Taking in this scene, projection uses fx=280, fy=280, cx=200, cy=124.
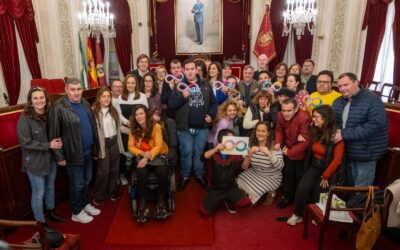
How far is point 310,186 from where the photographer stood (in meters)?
3.26

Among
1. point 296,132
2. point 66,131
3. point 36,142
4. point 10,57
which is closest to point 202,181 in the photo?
point 296,132

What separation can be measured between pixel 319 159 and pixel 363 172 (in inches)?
18.7

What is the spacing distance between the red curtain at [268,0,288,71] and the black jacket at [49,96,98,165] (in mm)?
6451

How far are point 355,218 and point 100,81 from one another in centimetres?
711

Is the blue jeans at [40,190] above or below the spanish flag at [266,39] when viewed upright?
below

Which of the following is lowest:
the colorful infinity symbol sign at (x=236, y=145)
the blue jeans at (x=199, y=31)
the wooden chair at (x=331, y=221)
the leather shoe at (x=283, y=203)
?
the leather shoe at (x=283, y=203)

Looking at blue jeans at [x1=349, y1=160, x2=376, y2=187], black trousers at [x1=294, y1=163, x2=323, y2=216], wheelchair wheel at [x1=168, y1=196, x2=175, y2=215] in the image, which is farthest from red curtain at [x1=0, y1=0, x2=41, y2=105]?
blue jeans at [x1=349, y1=160, x2=376, y2=187]

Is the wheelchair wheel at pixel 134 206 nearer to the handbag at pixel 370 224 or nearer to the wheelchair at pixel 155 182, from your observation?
the wheelchair at pixel 155 182

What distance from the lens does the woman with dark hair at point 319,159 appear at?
3041 millimetres

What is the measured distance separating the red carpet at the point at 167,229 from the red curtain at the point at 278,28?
576cm

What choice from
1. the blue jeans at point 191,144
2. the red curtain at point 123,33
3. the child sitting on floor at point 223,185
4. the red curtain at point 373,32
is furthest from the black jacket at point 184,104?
the red curtain at point 123,33

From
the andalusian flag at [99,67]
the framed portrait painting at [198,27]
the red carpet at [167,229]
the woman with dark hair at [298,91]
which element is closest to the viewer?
the red carpet at [167,229]

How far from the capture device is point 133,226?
336 cm

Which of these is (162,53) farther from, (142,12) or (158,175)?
(158,175)
